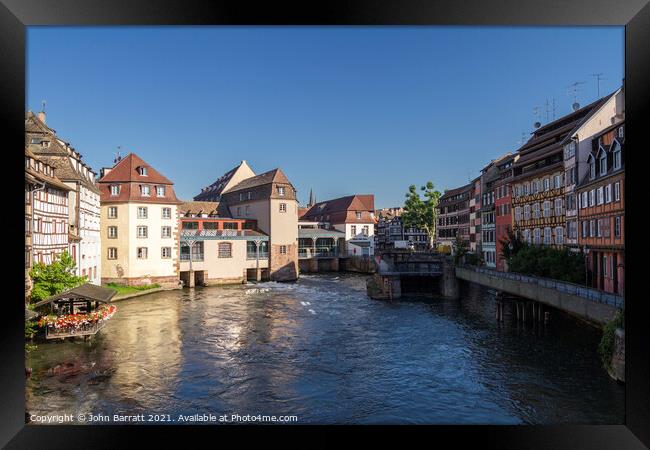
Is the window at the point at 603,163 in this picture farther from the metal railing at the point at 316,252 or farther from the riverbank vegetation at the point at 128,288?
the metal railing at the point at 316,252

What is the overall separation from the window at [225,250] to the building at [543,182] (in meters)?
19.5

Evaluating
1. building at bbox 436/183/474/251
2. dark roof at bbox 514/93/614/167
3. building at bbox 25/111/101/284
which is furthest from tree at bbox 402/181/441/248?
building at bbox 25/111/101/284

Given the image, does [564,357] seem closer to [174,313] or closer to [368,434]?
[368,434]

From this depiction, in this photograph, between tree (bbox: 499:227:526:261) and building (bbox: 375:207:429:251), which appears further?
building (bbox: 375:207:429:251)

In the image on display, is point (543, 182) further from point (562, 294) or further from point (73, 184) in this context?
point (73, 184)

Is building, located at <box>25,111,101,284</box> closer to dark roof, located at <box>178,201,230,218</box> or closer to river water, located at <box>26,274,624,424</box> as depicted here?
river water, located at <box>26,274,624,424</box>

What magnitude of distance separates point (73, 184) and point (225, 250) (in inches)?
583

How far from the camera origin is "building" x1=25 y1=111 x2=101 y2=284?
677 inches

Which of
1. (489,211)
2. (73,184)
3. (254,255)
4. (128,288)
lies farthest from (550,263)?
(128,288)

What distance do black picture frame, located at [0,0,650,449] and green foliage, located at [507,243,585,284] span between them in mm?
11458

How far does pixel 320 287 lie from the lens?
30.0 m

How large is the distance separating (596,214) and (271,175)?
82.0 feet

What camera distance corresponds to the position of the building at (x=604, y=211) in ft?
45.6
